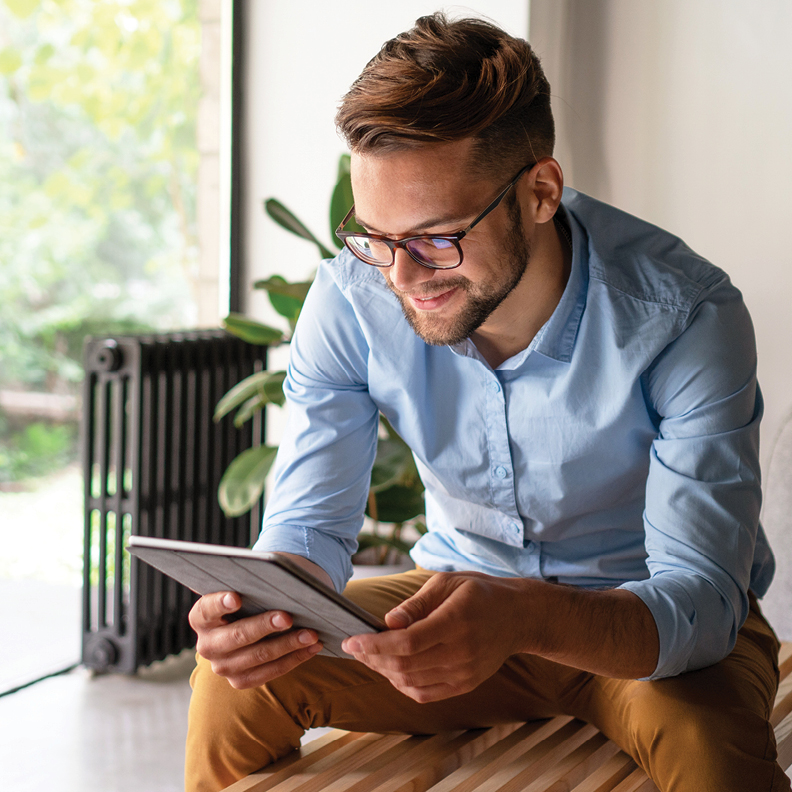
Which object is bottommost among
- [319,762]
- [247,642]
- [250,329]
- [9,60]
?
[319,762]

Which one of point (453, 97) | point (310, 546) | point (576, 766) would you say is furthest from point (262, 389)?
point (576, 766)

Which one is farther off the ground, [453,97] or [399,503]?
[453,97]

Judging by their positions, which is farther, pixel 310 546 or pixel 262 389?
pixel 262 389

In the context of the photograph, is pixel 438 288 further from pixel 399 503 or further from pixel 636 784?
pixel 399 503

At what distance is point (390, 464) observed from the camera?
83.3 inches

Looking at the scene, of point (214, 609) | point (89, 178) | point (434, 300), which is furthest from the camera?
point (89, 178)

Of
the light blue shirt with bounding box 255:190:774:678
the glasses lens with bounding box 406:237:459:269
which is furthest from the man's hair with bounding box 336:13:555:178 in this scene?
the light blue shirt with bounding box 255:190:774:678

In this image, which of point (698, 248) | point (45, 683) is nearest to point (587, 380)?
point (698, 248)

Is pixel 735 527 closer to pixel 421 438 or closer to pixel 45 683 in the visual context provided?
pixel 421 438

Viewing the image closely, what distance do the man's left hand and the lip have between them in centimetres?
39

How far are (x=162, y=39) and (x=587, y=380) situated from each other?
2.36 meters

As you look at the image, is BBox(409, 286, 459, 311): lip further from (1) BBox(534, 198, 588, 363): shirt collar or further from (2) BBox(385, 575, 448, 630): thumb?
(2) BBox(385, 575, 448, 630): thumb

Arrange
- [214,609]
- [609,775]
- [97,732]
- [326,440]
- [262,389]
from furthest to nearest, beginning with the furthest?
[262,389] → [97,732] → [326,440] → [609,775] → [214,609]

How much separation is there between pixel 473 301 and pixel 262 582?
501 mm
